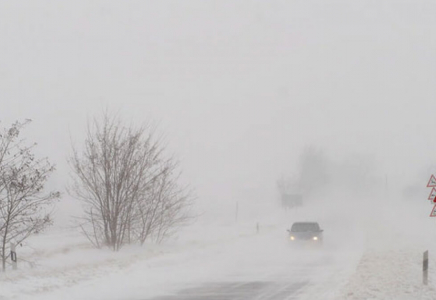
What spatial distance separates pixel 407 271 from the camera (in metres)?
17.1

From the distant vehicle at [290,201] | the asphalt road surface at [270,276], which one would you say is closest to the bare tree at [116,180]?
the asphalt road surface at [270,276]

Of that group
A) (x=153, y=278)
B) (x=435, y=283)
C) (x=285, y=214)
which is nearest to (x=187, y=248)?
(x=153, y=278)

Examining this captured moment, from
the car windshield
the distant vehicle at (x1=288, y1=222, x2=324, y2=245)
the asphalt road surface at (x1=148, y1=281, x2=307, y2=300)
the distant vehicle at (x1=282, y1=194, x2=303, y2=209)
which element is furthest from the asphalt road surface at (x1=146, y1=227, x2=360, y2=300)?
the distant vehicle at (x1=282, y1=194, x2=303, y2=209)

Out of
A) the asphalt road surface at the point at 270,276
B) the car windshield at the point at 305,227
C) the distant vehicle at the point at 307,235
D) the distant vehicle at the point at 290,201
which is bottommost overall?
the asphalt road surface at the point at 270,276

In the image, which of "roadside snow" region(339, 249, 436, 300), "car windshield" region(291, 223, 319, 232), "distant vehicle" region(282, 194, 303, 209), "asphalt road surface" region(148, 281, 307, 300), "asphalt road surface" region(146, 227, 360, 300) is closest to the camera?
"roadside snow" region(339, 249, 436, 300)

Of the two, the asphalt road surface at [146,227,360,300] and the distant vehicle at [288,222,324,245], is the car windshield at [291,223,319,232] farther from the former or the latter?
the asphalt road surface at [146,227,360,300]

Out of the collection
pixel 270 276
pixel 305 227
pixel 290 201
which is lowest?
pixel 270 276

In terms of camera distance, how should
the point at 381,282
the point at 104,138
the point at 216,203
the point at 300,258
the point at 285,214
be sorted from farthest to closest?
1. the point at 216,203
2. the point at 285,214
3. the point at 300,258
4. the point at 104,138
5. the point at 381,282

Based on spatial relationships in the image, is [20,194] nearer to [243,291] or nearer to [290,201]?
[243,291]

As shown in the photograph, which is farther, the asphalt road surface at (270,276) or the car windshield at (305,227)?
the car windshield at (305,227)

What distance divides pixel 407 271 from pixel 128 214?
11.7 m

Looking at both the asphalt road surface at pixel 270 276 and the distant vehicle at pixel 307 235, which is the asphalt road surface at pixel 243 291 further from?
the distant vehicle at pixel 307 235

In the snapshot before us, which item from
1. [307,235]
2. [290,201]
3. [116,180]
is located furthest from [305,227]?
[290,201]

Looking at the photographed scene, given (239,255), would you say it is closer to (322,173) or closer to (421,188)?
(322,173)
